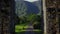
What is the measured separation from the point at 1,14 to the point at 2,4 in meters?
0.25

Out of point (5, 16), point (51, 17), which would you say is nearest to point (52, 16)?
point (51, 17)

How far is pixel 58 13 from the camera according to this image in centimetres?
391

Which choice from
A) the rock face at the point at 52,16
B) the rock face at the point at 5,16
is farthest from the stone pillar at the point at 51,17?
the rock face at the point at 5,16

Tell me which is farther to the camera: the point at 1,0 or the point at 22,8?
the point at 22,8

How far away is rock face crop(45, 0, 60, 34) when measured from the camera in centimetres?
390

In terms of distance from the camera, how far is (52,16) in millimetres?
3916

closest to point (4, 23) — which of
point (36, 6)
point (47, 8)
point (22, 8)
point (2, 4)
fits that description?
point (2, 4)

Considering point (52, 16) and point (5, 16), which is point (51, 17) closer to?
point (52, 16)

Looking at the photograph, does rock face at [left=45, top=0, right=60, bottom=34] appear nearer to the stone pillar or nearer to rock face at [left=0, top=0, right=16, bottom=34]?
the stone pillar

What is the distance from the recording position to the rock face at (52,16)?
3902mm

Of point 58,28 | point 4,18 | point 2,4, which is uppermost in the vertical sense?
point 2,4

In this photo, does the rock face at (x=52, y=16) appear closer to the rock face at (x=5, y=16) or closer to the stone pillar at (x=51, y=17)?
the stone pillar at (x=51, y=17)

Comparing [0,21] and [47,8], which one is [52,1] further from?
[0,21]

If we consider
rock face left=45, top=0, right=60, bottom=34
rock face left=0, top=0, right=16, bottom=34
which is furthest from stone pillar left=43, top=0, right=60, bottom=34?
rock face left=0, top=0, right=16, bottom=34
